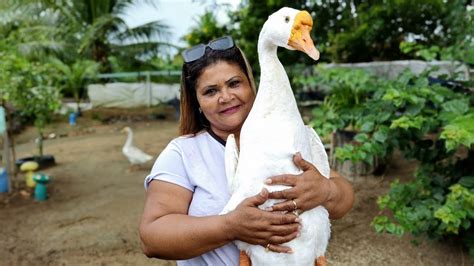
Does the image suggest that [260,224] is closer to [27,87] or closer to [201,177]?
[201,177]

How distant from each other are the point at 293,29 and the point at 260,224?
559mm

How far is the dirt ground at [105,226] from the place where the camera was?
367cm

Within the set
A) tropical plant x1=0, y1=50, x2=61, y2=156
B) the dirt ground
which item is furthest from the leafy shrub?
tropical plant x1=0, y1=50, x2=61, y2=156

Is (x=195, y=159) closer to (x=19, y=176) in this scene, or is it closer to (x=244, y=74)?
(x=244, y=74)

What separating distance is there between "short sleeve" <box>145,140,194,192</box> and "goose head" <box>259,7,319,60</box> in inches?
18.4

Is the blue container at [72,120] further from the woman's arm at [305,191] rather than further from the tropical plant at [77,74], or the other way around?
the woman's arm at [305,191]

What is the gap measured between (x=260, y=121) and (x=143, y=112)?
48.1 feet

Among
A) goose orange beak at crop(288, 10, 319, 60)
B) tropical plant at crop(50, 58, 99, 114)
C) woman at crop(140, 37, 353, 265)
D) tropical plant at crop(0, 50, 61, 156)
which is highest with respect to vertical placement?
goose orange beak at crop(288, 10, 319, 60)

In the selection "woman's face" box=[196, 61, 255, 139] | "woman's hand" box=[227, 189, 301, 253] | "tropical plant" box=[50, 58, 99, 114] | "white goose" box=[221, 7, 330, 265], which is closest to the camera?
"woman's hand" box=[227, 189, 301, 253]

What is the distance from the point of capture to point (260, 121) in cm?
136

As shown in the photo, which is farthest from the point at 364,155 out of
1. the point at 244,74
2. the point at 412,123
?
the point at 244,74

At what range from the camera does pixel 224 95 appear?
1401 millimetres

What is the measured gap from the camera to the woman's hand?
1203mm

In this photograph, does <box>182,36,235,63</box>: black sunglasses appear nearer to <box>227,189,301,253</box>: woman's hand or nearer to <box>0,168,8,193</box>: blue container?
<box>227,189,301,253</box>: woman's hand
